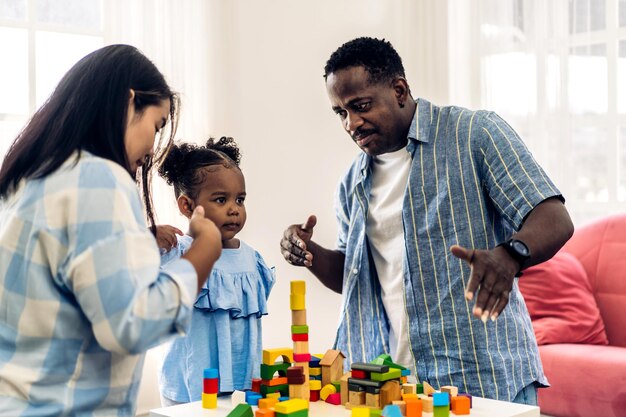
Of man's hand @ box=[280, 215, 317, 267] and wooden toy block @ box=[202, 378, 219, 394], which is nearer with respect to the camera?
wooden toy block @ box=[202, 378, 219, 394]

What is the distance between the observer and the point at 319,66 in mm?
4078

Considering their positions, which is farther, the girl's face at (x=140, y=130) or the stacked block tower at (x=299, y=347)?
the stacked block tower at (x=299, y=347)

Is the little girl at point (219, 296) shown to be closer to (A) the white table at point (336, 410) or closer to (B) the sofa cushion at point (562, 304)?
(A) the white table at point (336, 410)

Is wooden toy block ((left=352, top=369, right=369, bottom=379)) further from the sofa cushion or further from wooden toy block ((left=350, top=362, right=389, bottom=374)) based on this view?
the sofa cushion

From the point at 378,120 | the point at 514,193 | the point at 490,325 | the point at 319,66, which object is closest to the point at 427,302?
the point at 490,325

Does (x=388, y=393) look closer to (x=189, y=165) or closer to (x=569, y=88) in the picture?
(x=189, y=165)

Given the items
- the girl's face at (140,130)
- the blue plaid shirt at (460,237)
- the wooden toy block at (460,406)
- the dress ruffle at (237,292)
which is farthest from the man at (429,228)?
the girl's face at (140,130)

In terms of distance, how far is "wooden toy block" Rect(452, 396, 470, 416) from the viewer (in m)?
1.44

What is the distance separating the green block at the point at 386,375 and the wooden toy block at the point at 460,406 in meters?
0.11

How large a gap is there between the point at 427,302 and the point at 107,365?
2.81ft

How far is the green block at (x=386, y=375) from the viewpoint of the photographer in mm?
1449

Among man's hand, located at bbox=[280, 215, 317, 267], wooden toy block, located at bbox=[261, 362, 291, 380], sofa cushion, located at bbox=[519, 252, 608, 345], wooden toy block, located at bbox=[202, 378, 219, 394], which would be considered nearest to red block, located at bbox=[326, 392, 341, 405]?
wooden toy block, located at bbox=[261, 362, 291, 380]

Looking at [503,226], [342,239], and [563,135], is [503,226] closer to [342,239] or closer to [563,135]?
[342,239]

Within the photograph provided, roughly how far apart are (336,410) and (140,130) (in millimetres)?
614
